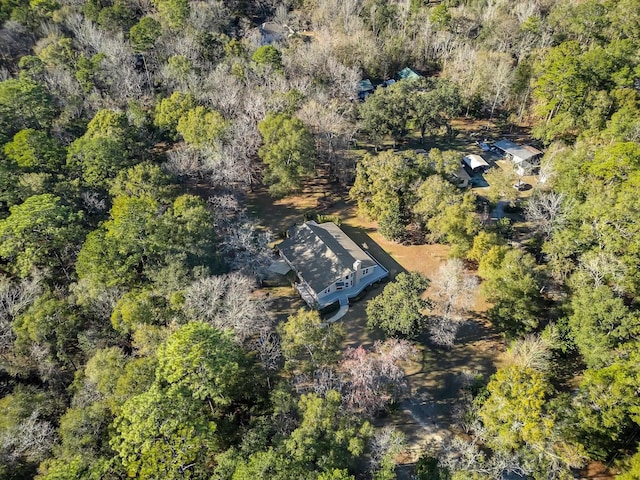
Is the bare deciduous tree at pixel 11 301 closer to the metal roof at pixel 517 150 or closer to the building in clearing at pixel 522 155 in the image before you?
the building in clearing at pixel 522 155

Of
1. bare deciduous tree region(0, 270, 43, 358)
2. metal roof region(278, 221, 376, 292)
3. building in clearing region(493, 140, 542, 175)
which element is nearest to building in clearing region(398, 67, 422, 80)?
building in clearing region(493, 140, 542, 175)

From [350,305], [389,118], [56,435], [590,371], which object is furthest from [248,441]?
[389,118]

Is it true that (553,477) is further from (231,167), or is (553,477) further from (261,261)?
(231,167)

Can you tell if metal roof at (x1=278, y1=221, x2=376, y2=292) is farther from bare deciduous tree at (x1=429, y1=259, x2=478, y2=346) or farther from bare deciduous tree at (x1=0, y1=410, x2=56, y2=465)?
bare deciduous tree at (x1=0, y1=410, x2=56, y2=465)

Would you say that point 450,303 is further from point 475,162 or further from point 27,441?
point 27,441

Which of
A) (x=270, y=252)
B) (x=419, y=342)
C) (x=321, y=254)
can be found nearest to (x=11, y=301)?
(x=270, y=252)

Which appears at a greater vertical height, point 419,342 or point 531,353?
point 531,353

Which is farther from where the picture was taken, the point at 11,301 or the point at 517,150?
the point at 517,150
